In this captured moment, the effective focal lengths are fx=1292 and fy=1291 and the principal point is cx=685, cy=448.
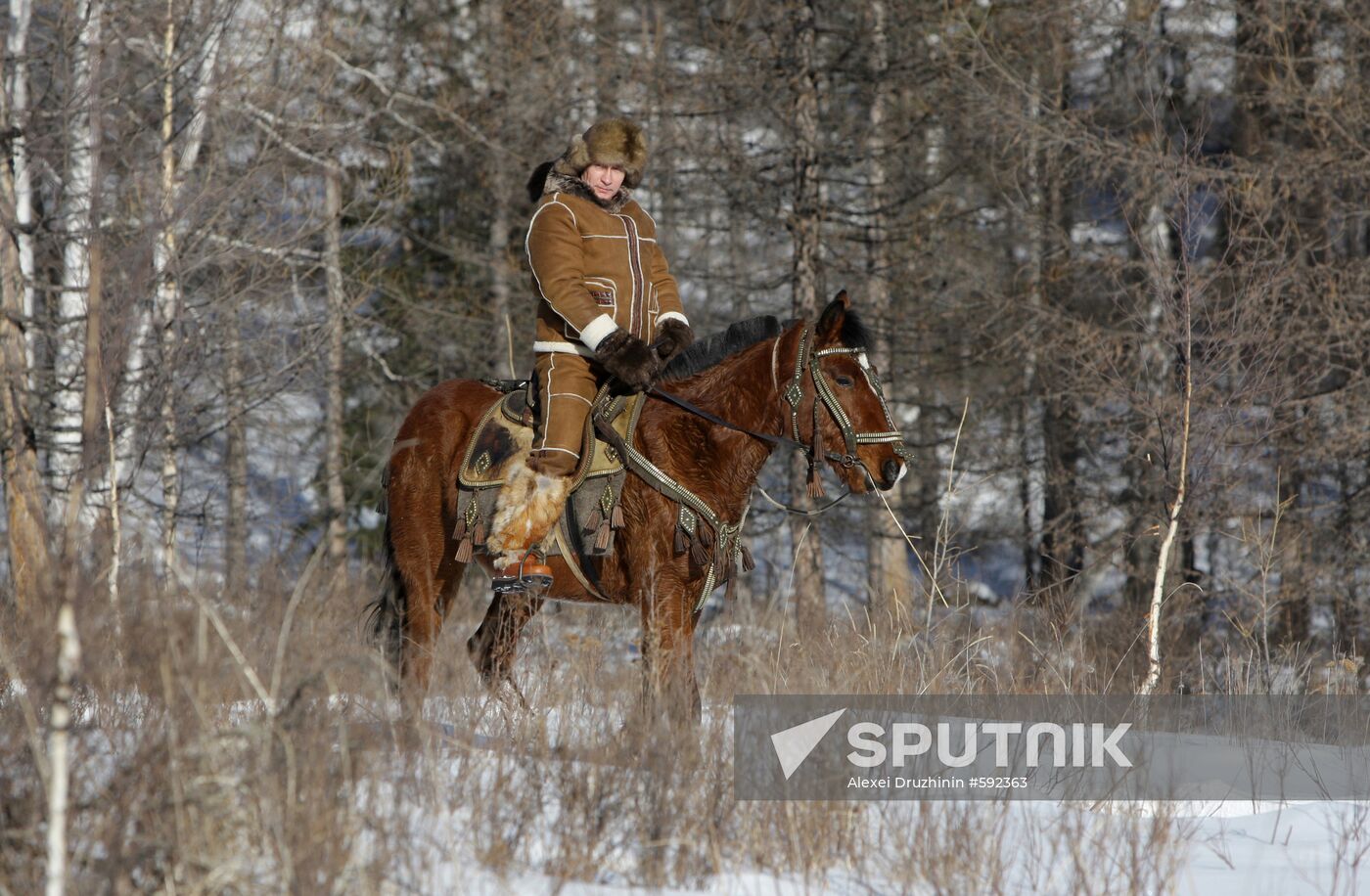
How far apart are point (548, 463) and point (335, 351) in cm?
1042

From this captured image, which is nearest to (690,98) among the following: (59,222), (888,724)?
(59,222)

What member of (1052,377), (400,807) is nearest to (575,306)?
(400,807)

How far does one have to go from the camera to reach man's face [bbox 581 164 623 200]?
5.91 meters

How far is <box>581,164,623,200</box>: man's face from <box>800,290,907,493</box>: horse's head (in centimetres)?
121

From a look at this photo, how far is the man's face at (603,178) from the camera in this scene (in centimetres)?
591

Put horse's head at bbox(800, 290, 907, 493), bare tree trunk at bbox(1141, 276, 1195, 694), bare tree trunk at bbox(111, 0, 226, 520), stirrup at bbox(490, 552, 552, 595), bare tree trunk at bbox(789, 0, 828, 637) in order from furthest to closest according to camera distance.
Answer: bare tree trunk at bbox(789, 0, 828, 637), bare tree trunk at bbox(111, 0, 226, 520), bare tree trunk at bbox(1141, 276, 1195, 694), stirrup at bbox(490, 552, 552, 595), horse's head at bbox(800, 290, 907, 493)

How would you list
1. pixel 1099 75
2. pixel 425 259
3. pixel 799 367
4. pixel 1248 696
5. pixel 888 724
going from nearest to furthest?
pixel 888 724
pixel 799 367
pixel 1248 696
pixel 1099 75
pixel 425 259

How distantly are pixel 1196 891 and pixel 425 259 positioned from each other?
16.3 m

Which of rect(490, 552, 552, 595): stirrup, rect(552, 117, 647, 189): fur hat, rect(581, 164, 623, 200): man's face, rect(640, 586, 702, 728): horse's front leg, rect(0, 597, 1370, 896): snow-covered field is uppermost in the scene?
rect(552, 117, 647, 189): fur hat

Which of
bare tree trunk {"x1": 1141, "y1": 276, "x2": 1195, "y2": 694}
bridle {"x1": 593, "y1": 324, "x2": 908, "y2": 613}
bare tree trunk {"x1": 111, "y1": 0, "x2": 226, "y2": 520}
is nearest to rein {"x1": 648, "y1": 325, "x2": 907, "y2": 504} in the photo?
bridle {"x1": 593, "y1": 324, "x2": 908, "y2": 613}

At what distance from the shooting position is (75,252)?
1101 cm

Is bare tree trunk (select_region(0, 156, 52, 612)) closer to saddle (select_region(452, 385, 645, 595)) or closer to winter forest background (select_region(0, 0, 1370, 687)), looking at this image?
winter forest background (select_region(0, 0, 1370, 687))

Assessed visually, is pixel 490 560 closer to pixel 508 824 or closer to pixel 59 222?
pixel 508 824

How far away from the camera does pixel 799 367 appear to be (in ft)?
18.0
